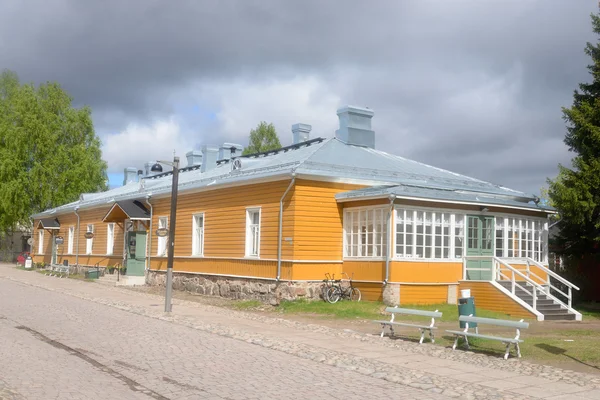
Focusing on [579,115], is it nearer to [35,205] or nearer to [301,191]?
[301,191]

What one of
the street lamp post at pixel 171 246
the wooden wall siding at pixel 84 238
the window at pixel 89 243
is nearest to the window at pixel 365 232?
the street lamp post at pixel 171 246

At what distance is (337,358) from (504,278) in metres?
12.0

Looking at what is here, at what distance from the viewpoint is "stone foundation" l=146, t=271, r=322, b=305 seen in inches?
801

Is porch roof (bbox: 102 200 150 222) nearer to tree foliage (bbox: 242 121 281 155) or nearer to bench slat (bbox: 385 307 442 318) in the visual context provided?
bench slat (bbox: 385 307 442 318)

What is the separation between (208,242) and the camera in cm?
2486

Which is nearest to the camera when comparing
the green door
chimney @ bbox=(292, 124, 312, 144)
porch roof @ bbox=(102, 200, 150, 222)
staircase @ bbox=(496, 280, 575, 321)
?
staircase @ bbox=(496, 280, 575, 321)

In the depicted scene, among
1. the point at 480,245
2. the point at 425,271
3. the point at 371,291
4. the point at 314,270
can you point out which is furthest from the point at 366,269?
the point at 480,245

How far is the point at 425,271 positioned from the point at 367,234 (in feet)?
6.79

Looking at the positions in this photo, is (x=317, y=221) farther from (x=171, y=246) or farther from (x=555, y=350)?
(x=555, y=350)

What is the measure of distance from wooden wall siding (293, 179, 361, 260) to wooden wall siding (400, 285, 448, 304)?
2.66 metres

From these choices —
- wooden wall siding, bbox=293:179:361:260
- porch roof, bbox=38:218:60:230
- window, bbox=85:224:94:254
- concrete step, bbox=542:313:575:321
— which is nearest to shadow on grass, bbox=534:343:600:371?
concrete step, bbox=542:313:575:321

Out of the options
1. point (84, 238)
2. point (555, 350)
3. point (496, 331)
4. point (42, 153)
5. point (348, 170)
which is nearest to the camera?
point (555, 350)

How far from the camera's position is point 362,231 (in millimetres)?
20844

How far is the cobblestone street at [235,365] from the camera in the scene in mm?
8523
